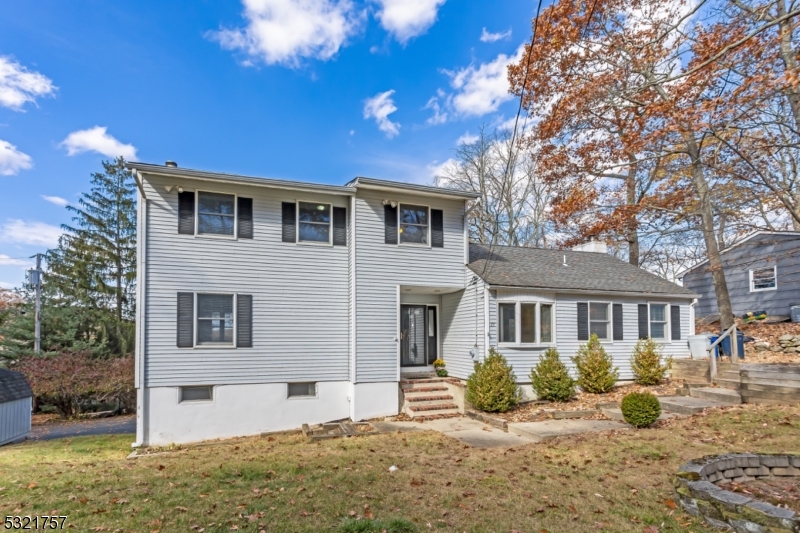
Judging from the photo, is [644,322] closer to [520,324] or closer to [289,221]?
[520,324]

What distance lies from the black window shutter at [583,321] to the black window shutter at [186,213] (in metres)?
11.1

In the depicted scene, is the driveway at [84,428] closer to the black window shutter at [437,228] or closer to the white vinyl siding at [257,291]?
the white vinyl siding at [257,291]

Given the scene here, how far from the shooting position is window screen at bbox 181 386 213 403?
9906mm

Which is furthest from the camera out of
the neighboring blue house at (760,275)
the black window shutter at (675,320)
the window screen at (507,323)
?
the neighboring blue house at (760,275)

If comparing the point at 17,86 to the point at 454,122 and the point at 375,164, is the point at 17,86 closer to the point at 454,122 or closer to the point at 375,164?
the point at 375,164

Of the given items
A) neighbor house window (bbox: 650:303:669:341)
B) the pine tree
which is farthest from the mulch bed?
the pine tree

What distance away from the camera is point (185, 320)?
32.6 ft

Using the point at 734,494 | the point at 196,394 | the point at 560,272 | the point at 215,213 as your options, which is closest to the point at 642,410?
the point at 734,494

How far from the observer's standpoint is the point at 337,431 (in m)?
9.80

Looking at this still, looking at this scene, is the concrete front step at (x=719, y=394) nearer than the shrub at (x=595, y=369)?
Yes

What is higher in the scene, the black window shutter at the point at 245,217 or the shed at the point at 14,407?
the black window shutter at the point at 245,217

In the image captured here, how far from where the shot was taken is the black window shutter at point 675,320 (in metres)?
13.9

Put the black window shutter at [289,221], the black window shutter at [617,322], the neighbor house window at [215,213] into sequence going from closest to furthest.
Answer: the neighbor house window at [215,213] → the black window shutter at [289,221] → the black window shutter at [617,322]

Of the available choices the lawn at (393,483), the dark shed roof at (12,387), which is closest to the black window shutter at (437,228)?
the lawn at (393,483)
